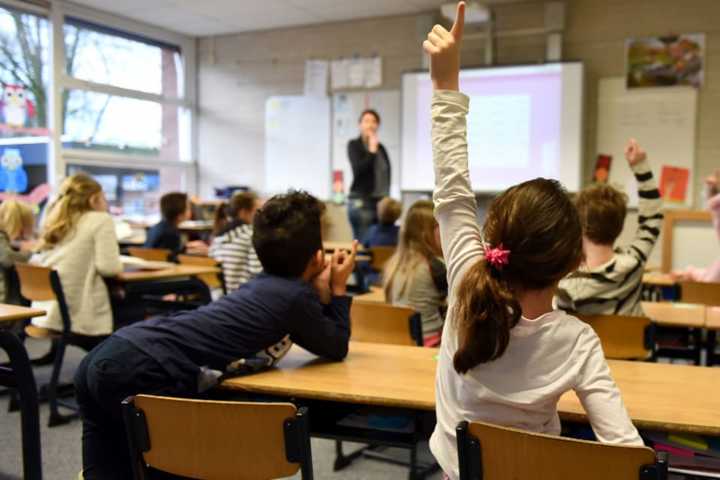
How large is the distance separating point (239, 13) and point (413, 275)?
530cm

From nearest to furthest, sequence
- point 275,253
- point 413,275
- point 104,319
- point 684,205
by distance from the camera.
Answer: point 275,253 → point 413,275 → point 104,319 → point 684,205

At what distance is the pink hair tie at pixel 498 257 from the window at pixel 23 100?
6.28 metres

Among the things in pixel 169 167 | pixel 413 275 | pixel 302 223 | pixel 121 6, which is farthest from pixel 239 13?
pixel 302 223

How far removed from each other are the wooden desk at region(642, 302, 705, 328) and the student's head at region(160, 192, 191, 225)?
134 inches

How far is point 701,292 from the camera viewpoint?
3.05m

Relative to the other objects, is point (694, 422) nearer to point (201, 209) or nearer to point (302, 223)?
point (302, 223)

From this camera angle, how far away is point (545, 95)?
20.6 ft

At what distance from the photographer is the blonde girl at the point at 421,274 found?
283cm

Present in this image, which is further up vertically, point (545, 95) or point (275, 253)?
point (545, 95)

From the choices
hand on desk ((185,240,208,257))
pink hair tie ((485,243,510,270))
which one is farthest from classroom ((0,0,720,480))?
hand on desk ((185,240,208,257))

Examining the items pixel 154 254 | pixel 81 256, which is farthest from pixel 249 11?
pixel 81 256

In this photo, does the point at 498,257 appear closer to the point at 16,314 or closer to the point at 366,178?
the point at 16,314

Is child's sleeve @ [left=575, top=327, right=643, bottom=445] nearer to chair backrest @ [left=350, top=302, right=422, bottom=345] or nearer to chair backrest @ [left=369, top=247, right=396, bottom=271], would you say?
chair backrest @ [left=350, top=302, right=422, bottom=345]

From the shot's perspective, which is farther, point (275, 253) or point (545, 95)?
point (545, 95)
